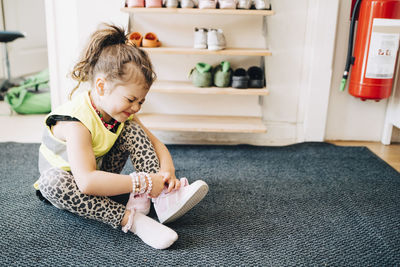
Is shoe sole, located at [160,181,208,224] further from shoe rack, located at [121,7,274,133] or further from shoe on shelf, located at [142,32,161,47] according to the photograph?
shoe on shelf, located at [142,32,161,47]

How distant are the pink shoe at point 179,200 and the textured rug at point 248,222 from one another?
0.24 ft

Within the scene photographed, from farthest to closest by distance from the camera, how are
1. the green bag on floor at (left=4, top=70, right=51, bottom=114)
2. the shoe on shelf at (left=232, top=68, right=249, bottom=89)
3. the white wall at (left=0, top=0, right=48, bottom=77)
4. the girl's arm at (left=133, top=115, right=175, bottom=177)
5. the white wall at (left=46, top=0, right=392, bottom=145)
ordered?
the white wall at (left=0, top=0, right=48, bottom=77) → the green bag on floor at (left=4, top=70, right=51, bottom=114) → the white wall at (left=46, top=0, right=392, bottom=145) → the shoe on shelf at (left=232, top=68, right=249, bottom=89) → the girl's arm at (left=133, top=115, right=175, bottom=177)

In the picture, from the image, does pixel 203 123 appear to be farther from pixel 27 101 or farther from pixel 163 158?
pixel 27 101

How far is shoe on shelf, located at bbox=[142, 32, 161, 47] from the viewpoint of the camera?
196cm

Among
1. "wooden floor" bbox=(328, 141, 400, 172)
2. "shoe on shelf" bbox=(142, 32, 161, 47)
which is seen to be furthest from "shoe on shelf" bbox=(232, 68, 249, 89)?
"wooden floor" bbox=(328, 141, 400, 172)

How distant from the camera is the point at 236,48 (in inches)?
81.7

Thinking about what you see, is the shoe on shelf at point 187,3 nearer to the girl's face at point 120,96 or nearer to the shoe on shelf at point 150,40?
the shoe on shelf at point 150,40

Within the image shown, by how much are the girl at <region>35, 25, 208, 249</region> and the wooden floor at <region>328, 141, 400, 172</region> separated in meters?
1.27

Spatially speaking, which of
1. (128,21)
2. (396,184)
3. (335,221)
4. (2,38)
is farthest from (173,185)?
(2,38)

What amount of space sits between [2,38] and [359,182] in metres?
2.80

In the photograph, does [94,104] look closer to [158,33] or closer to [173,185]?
[173,185]

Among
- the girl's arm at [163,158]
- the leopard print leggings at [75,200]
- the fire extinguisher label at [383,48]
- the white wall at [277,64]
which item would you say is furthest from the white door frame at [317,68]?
the leopard print leggings at [75,200]

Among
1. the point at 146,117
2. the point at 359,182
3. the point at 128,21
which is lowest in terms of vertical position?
Answer: the point at 359,182

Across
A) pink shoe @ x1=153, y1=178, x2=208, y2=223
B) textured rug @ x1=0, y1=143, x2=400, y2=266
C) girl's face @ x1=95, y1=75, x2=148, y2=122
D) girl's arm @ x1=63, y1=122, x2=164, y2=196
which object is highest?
girl's face @ x1=95, y1=75, x2=148, y2=122
